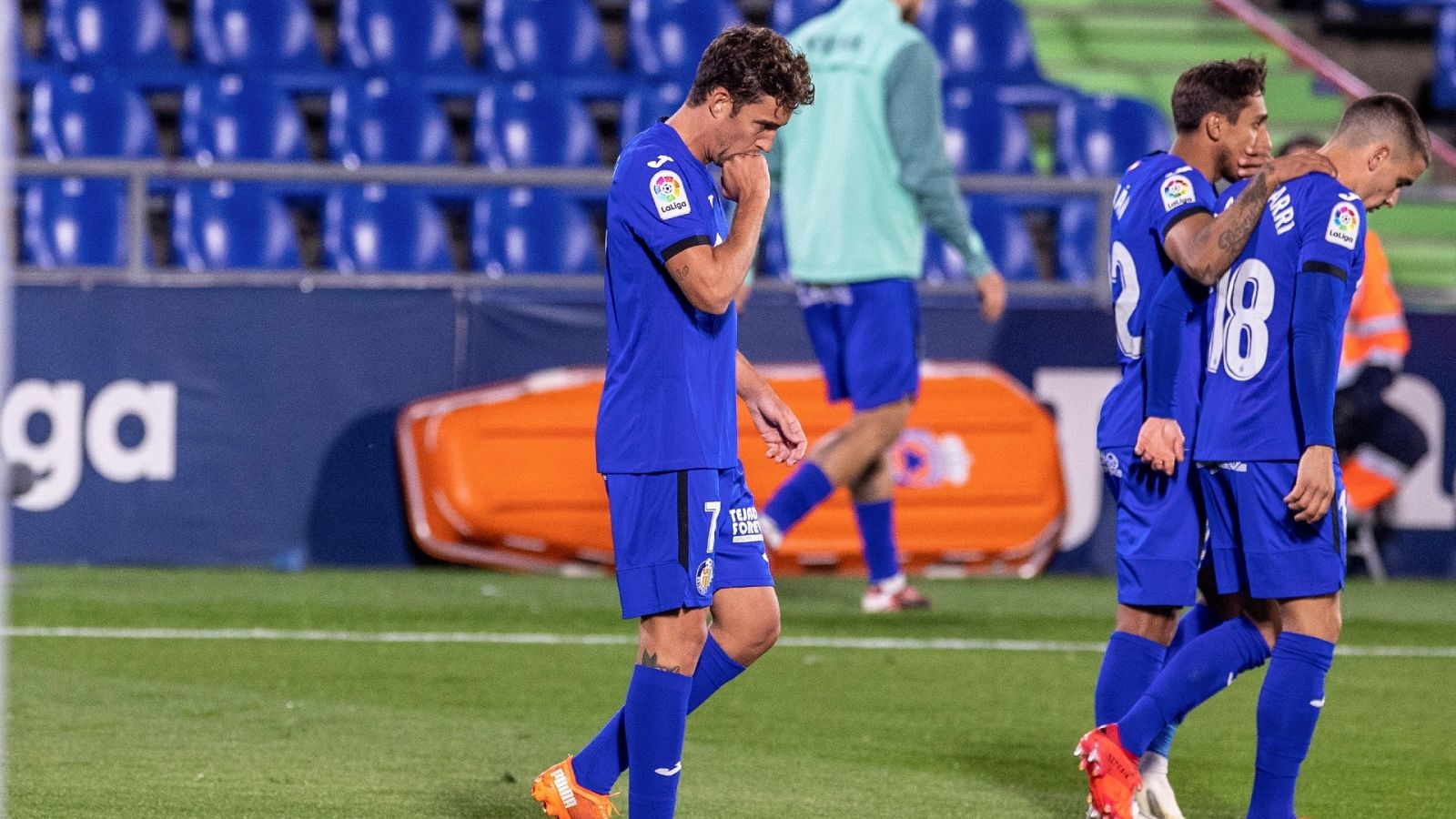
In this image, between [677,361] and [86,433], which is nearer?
[677,361]

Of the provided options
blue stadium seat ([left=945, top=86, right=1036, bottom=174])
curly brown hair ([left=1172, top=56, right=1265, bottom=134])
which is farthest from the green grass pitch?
blue stadium seat ([left=945, top=86, right=1036, bottom=174])

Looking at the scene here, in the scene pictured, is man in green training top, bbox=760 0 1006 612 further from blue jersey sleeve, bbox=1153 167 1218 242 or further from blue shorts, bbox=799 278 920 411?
blue jersey sleeve, bbox=1153 167 1218 242

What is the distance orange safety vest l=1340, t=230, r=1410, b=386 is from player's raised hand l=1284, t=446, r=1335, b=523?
4961 millimetres

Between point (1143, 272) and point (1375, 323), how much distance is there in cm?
477

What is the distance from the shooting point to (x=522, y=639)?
25.2 feet

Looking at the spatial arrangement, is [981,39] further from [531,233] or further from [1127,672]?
[1127,672]

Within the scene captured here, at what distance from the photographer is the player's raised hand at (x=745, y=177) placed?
4020 millimetres

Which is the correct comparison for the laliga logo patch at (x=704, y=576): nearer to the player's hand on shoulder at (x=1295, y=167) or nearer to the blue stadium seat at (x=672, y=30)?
the player's hand on shoulder at (x=1295, y=167)

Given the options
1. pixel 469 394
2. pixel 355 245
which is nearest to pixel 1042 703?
pixel 469 394

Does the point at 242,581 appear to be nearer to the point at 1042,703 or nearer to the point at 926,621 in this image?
the point at 926,621

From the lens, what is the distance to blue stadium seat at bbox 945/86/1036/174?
1291 cm

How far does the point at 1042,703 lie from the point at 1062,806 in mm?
1484

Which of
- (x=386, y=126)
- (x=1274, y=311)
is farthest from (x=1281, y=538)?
(x=386, y=126)

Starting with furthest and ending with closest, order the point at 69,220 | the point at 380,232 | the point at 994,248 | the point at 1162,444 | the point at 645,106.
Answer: the point at 645,106, the point at 994,248, the point at 380,232, the point at 69,220, the point at 1162,444
